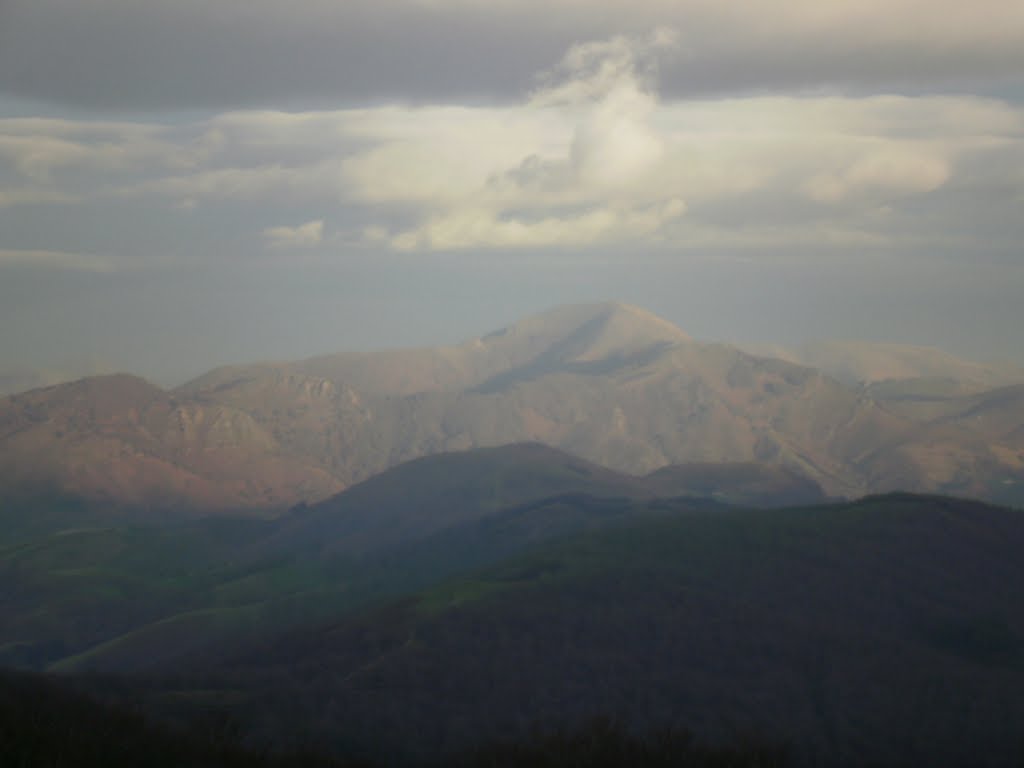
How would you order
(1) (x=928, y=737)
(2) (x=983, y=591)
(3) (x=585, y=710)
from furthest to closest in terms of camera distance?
(2) (x=983, y=591) < (3) (x=585, y=710) < (1) (x=928, y=737)

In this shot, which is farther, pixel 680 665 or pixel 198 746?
pixel 680 665

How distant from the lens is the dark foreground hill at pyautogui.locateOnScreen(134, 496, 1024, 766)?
124 metres

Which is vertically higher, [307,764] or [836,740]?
[307,764]

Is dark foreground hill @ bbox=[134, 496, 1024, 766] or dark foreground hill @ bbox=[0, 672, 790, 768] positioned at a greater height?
dark foreground hill @ bbox=[0, 672, 790, 768]

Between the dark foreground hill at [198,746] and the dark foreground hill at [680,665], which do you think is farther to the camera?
the dark foreground hill at [680,665]

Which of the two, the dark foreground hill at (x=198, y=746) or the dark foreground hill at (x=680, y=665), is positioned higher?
the dark foreground hill at (x=198, y=746)

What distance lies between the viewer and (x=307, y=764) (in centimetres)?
8762

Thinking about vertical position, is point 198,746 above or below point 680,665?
above

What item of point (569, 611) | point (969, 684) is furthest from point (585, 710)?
point (969, 684)

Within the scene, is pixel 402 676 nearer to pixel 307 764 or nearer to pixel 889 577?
pixel 307 764

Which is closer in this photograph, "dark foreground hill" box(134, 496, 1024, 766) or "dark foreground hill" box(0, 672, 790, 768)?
"dark foreground hill" box(0, 672, 790, 768)

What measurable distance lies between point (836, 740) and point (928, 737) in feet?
35.5

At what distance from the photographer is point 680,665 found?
15338 cm

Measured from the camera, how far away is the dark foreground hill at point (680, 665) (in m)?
124
